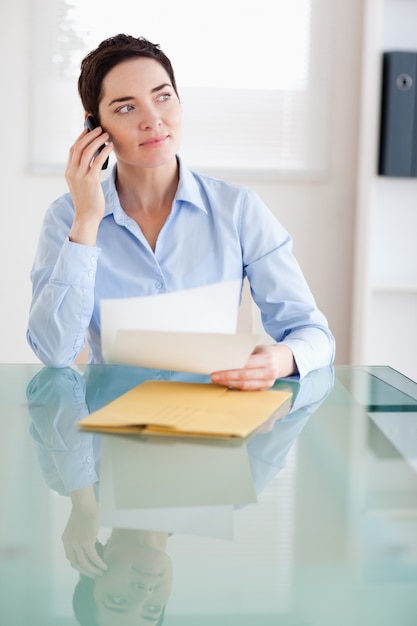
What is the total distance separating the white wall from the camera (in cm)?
354

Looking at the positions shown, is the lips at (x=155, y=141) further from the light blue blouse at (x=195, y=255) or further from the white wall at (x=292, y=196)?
the white wall at (x=292, y=196)

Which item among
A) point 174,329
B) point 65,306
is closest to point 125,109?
point 65,306

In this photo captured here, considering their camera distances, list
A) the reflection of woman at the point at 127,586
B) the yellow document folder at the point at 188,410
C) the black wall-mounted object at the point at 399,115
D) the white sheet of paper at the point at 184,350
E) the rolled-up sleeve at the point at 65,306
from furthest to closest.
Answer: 1. the black wall-mounted object at the point at 399,115
2. the rolled-up sleeve at the point at 65,306
3. the white sheet of paper at the point at 184,350
4. the yellow document folder at the point at 188,410
5. the reflection of woman at the point at 127,586

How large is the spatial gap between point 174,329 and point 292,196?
91.6 inches

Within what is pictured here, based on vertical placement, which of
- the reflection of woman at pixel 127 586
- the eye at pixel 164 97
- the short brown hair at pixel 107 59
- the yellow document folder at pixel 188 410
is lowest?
the yellow document folder at pixel 188 410

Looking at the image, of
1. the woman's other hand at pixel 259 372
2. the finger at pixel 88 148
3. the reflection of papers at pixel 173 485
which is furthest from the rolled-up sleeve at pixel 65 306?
the reflection of papers at pixel 173 485

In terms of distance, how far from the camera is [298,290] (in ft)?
6.21

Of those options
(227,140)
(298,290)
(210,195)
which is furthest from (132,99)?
(227,140)

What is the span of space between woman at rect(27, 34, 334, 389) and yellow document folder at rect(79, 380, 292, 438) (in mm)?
425

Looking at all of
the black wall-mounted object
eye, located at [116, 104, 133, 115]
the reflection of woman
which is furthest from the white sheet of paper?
the black wall-mounted object

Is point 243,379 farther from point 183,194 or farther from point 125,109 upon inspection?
point 125,109

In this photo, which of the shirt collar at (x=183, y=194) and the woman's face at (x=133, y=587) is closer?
the woman's face at (x=133, y=587)

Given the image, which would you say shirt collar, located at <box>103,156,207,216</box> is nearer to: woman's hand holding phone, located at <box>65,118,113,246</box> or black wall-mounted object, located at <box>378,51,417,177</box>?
woman's hand holding phone, located at <box>65,118,113,246</box>

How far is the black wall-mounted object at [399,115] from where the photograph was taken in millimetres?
3285
